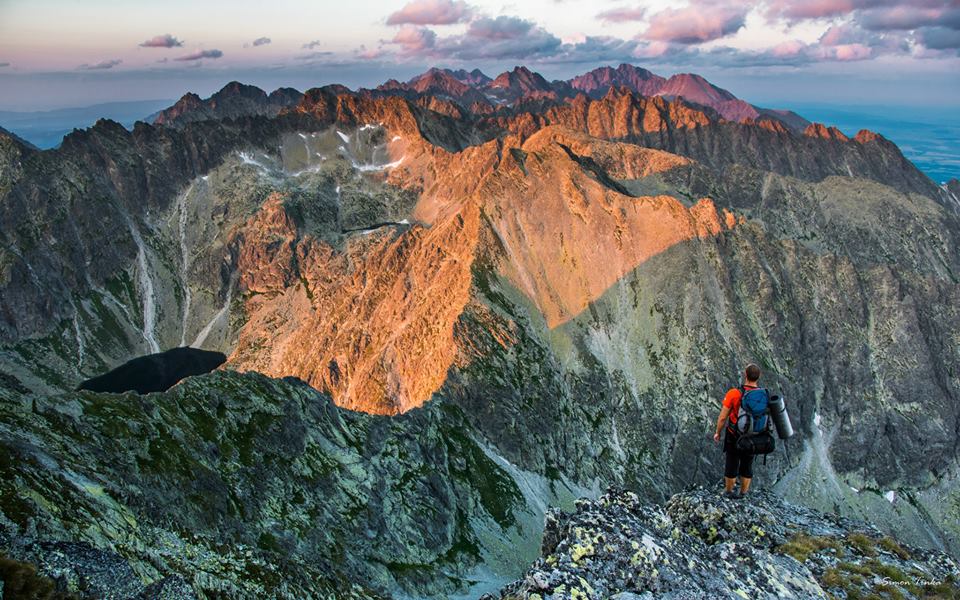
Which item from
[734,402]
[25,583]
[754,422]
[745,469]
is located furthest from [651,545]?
[25,583]

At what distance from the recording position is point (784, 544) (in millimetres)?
24906

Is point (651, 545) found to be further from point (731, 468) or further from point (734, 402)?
point (731, 468)

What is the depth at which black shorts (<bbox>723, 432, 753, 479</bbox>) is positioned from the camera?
23.6m

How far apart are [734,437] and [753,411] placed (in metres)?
1.81

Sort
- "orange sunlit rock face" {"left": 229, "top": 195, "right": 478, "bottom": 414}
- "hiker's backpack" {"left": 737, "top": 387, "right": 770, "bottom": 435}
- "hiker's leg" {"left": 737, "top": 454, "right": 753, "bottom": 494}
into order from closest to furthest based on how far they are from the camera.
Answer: "hiker's backpack" {"left": 737, "top": 387, "right": 770, "bottom": 435}
"hiker's leg" {"left": 737, "top": 454, "right": 753, "bottom": 494}
"orange sunlit rock face" {"left": 229, "top": 195, "right": 478, "bottom": 414}

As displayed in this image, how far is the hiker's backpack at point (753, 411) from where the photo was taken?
71.2 feet

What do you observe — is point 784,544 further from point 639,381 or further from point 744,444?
point 639,381

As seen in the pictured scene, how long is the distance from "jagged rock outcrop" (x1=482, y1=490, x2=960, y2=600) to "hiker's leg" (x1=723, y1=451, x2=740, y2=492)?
1058 millimetres

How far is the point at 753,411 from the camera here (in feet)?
71.7

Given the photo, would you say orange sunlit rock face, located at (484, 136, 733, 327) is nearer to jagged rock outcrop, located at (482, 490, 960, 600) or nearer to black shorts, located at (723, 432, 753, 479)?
jagged rock outcrop, located at (482, 490, 960, 600)

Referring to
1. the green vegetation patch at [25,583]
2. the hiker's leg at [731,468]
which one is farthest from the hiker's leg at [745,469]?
the green vegetation patch at [25,583]

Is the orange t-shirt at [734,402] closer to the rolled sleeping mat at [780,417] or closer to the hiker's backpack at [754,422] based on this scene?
the hiker's backpack at [754,422]

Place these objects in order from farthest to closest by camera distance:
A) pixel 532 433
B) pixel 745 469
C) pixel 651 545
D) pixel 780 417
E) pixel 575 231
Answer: pixel 575 231 < pixel 532 433 < pixel 745 469 < pixel 780 417 < pixel 651 545

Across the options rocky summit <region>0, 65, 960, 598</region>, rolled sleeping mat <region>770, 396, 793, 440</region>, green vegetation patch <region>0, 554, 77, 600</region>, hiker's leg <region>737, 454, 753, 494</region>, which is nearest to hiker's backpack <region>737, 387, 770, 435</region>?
rolled sleeping mat <region>770, 396, 793, 440</region>
